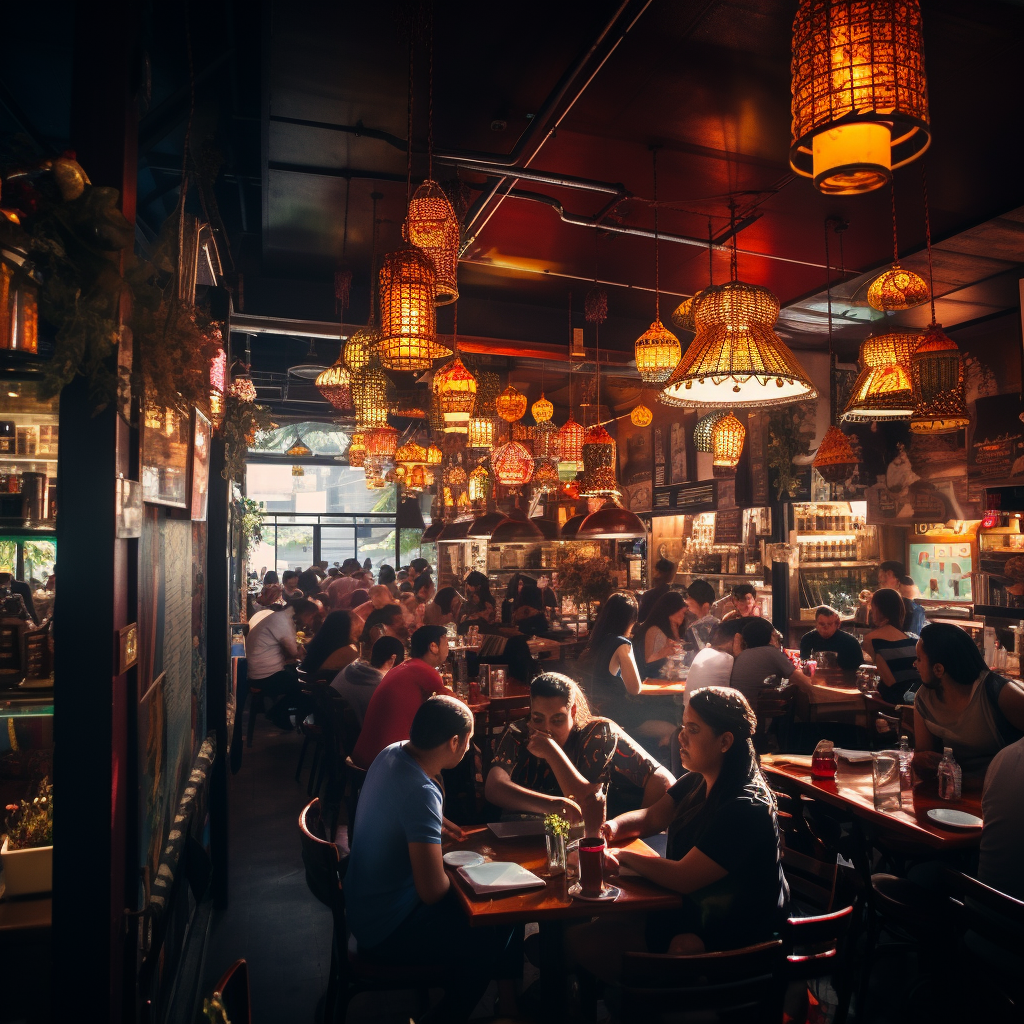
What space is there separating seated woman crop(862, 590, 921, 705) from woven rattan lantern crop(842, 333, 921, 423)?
89.0 inches

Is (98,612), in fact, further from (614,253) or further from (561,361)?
(561,361)

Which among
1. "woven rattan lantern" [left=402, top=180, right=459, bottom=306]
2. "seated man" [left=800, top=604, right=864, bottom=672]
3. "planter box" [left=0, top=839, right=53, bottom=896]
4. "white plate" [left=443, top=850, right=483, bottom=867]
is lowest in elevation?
"white plate" [left=443, top=850, right=483, bottom=867]

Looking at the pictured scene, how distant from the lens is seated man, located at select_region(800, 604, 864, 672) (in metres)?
6.55

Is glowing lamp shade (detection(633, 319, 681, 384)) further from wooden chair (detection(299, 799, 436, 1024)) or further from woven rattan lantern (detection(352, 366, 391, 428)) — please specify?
wooden chair (detection(299, 799, 436, 1024))

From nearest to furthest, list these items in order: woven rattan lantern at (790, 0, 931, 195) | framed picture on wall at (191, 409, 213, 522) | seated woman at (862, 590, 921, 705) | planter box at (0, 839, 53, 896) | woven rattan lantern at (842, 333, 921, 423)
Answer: woven rattan lantern at (790, 0, 931, 195) → planter box at (0, 839, 53, 896) → framed picture on wall at (191, 409, 213, 522) → woven rattan lantern at (842, 333, 921, 423) → seated woman at (862, 590, 921, 705)

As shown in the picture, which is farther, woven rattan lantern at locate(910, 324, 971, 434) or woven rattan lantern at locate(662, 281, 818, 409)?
woven rattan lantern at locate(910, 324, 971, 434)

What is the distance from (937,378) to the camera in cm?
418

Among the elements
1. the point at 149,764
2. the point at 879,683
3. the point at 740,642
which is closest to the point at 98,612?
the point at 149,764

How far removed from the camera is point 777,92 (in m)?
3.98

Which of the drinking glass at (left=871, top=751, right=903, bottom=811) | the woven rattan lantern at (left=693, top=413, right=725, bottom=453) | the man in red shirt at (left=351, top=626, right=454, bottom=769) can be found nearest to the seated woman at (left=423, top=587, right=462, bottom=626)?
the woven rattan lantern at (left=693, top=413, right=725, bottom=453)

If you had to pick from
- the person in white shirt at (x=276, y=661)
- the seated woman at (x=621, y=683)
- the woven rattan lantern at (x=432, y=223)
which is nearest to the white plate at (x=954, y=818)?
the seated woman at (x=621, y=683)

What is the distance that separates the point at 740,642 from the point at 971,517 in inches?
144

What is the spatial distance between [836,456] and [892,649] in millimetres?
1525

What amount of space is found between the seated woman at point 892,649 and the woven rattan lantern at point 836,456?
996mm
